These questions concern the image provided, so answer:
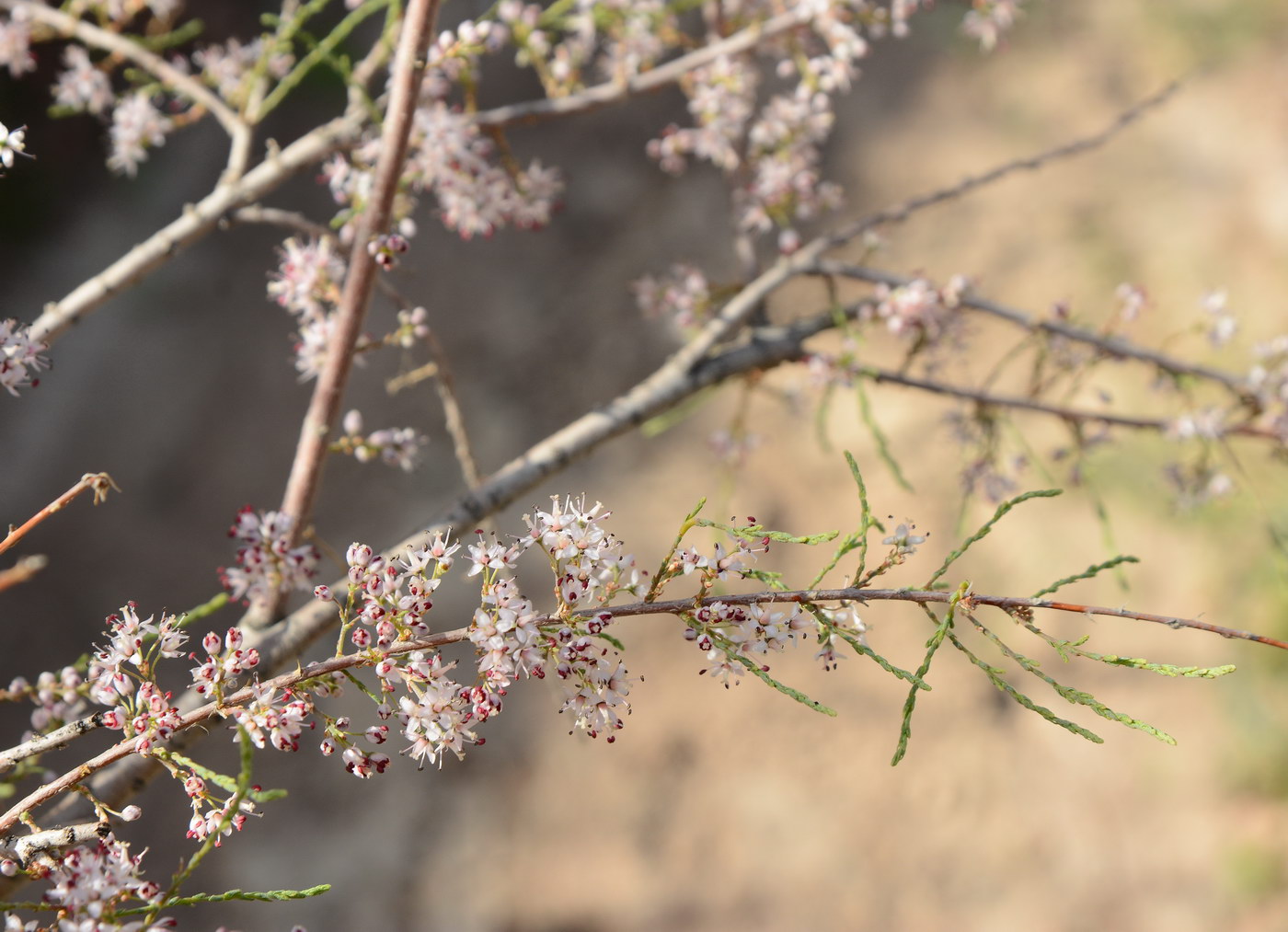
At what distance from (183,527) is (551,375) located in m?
1.09

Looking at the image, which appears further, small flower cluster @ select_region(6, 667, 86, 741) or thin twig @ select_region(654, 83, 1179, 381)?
thin twig @ select_region(654, 83, 1179, 381)

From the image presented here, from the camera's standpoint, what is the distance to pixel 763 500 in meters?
2.58

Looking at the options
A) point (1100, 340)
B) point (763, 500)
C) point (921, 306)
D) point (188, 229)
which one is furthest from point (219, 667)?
point (763, 500)

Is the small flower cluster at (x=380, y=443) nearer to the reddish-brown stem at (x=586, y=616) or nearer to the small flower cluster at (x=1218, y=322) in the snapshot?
the reddish-brown stem at (x=586, y=616)

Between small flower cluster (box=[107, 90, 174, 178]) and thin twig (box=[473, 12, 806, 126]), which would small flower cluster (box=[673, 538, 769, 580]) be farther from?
small flower cluster (box=[107, 90, 174, 178])

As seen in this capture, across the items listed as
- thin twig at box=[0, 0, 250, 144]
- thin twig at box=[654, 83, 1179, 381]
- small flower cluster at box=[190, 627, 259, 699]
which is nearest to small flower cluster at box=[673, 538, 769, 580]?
small flower cluster at box=[190, 627, 259, 699]

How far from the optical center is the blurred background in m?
2.15

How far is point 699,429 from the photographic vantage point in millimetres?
2818

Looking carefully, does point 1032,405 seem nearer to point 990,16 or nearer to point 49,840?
point 990,16

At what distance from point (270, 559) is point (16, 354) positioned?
25 centimetres

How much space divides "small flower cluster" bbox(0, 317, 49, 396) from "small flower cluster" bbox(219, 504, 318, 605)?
194 mm

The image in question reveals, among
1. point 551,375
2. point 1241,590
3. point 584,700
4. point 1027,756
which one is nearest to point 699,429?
Answer: point 551,375

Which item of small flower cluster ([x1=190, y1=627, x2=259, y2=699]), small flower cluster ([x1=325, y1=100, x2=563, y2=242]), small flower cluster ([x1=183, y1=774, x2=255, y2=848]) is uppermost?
small flower cluster ([x1=325, y1=100, x2=563, y2=242])

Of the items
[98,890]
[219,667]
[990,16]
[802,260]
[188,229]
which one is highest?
[990,16]
